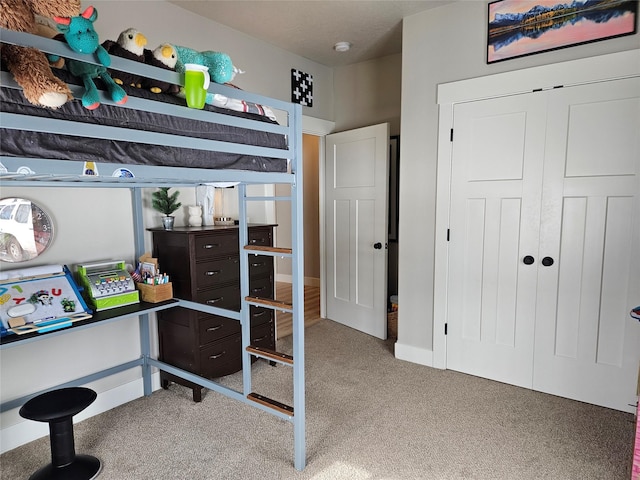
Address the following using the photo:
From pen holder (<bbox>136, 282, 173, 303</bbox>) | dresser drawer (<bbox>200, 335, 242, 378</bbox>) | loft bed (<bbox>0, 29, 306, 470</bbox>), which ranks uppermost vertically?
loft bed (<bbox>0, 29, 306, 470</bbox>)

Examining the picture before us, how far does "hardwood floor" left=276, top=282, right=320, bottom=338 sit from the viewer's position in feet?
13.3

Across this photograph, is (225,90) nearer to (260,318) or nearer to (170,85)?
(170,85)

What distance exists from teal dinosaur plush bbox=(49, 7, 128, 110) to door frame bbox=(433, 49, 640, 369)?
2.30m

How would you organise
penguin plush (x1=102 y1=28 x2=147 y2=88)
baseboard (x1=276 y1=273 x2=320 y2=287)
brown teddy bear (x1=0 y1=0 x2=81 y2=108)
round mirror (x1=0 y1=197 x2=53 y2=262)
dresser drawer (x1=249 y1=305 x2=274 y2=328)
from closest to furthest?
1. brown teddy bear (x1=0 y1=0 x2=81 y2=108)
2. penguin plush (x1=102 y1=28 x2=147 y2=88)
3. round mirror (x1=0 y1=197 x2=53 y2=262)
4. dresser drawer (x1=249 y1=305 x2=274 y2=328)
5. baseboard (x1=276 y1=273 x2=320 y2=287)

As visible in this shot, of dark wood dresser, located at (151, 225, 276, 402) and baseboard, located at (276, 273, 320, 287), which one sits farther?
baseboard, located at (276, 273, 320, 287)

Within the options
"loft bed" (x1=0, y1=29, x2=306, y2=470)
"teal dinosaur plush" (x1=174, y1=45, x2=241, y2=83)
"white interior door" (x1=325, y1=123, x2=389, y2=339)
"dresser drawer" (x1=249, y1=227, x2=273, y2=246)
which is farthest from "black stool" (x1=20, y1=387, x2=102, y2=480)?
"white interior door" (x1=325, y1=123, x2=389, y2=339)

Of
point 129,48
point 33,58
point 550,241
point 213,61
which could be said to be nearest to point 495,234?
point 550,241

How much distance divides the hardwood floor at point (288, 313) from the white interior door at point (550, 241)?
1.65m

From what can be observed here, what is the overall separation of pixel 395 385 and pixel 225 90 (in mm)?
2238

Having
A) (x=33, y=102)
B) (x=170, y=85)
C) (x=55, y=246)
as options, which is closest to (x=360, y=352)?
(x=55, y=246)

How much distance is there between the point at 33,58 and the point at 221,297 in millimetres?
1897

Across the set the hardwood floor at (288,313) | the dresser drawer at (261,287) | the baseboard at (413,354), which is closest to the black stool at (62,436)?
the dresser drawer at (261,287)

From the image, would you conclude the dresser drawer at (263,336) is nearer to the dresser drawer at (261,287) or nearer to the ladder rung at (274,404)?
the dresser drawer at (261,287)

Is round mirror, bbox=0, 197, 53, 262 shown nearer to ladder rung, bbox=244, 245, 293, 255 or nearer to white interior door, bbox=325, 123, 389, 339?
ladder rung, bbox=244, 245, 293, 255
